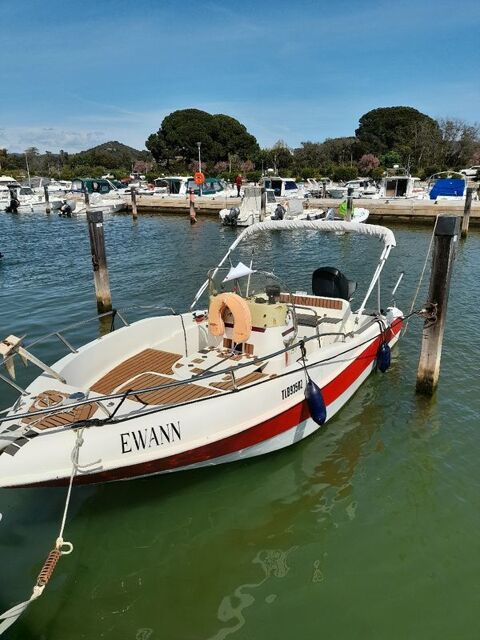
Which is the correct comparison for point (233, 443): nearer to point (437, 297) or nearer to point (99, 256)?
point (437, 297)

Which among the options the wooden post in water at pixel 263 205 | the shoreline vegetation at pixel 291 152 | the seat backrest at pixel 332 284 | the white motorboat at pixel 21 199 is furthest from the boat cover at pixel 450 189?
the white motorboat at pixel 21 199

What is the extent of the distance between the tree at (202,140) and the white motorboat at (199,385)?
81567 mm

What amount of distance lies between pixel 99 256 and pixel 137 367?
21.6 feet

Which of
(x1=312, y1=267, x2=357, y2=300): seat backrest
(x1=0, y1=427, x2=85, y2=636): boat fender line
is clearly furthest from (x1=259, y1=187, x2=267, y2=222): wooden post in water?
(x1=0, y1=427, x2=85, y2=636): boat fender line

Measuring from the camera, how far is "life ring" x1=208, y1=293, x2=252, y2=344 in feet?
25.9

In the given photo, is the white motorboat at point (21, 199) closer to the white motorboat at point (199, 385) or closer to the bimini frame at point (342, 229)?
the bimini frame at point (342, 229)

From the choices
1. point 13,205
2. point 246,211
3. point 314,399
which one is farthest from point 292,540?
point 13,205

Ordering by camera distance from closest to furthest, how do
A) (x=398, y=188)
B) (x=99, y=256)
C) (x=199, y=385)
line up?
(x=199, y=385), (x=99, y=256), (x=398, y=188)

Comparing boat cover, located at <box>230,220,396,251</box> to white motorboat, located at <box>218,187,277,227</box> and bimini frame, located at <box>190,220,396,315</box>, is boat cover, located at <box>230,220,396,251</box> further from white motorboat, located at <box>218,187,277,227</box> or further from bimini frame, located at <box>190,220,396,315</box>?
white motorboat, located at <box>218,187,277,227</box>

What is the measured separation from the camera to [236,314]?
7902 mm

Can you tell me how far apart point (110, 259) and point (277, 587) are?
69.2 feet

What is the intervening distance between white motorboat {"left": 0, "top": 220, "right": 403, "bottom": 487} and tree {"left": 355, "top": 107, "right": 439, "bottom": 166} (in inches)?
2630

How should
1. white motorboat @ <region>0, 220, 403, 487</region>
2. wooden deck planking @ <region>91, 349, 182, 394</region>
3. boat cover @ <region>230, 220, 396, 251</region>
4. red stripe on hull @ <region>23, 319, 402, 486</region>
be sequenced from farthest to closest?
boat cover @ <region>230, 220, 396, 251</region>
wooden deck planking @ <region>91, 349, 182, 394</region>
red stripe on hull @ <region>23, 319, 402, 486</region>
white motorboat @ <region>0, 220, 403, 487</region>

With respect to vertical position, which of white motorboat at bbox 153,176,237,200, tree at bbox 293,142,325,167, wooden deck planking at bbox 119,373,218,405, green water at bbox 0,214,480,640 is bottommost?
green water at bbox 0,214,480,640
